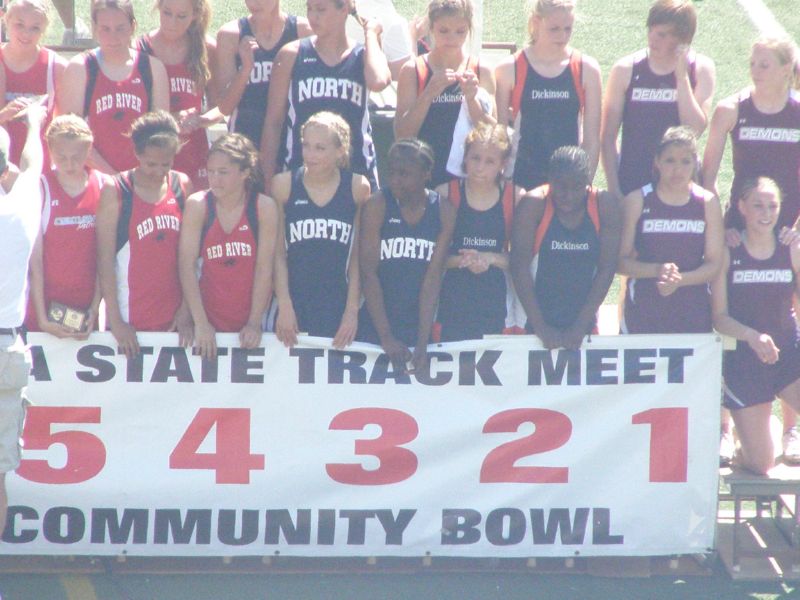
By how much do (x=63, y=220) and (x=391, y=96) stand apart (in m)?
3.70

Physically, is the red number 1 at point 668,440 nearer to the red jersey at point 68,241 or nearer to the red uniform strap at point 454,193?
the red uniform strap at point 454,193

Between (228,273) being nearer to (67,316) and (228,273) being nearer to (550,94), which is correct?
(67,316)

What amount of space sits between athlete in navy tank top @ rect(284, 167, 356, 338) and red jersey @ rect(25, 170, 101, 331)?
0.87 m

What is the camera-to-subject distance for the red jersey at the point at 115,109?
6422mm

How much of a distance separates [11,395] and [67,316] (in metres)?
0.54

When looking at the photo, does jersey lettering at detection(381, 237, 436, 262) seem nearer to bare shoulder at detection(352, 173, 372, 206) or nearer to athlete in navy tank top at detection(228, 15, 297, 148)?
bare shoulder at detection(352, 173, 372, 206)

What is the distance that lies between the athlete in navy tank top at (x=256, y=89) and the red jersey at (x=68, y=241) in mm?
1208

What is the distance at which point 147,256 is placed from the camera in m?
5.85

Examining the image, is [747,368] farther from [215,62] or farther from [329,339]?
[215,62]

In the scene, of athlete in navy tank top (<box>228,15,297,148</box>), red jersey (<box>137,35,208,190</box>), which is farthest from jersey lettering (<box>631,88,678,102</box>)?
red jersey (<box>137,35,208,190</box>)

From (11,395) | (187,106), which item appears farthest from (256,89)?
(11,395)

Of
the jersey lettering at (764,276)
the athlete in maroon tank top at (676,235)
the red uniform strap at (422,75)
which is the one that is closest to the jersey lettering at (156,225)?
the red uniform strap at (422,75)

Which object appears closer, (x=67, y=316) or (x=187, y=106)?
(x=67, y=316)

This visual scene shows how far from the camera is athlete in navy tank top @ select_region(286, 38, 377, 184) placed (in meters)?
6.44
